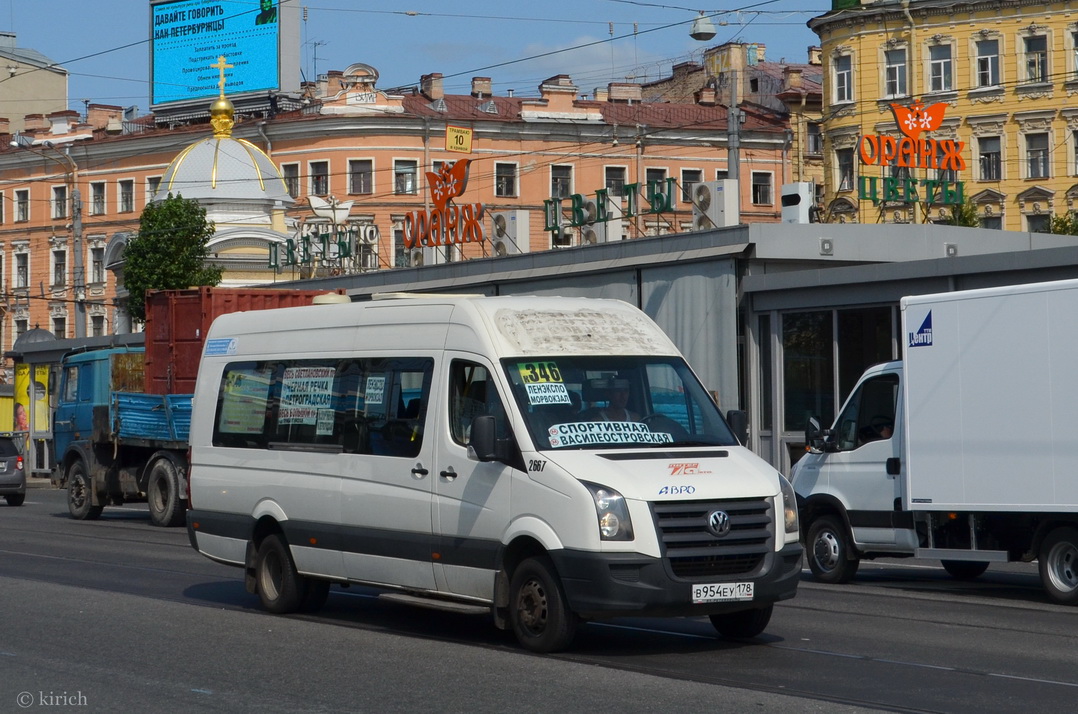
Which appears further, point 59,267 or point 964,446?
point 59,267

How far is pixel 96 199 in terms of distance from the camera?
7775 cm

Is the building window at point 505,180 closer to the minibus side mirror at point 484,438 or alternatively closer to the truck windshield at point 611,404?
the truck windshield at point 611,404

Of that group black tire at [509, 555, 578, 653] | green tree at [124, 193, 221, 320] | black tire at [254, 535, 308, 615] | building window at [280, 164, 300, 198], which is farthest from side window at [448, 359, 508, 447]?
building window at [280, 164, 300, 198]

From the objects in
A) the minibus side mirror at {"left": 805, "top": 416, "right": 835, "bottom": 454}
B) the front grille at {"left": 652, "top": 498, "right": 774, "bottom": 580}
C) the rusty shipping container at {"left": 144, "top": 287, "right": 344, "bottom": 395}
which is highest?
the rusty shipping container at {"left": 144, "top": 287, "right": 344, "bottom": 395}

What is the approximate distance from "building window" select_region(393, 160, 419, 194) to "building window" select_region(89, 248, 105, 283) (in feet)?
53.7

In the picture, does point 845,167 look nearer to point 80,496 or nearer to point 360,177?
point 360,177

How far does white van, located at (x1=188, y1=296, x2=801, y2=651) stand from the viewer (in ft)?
31.7

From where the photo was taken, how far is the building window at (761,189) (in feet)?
246

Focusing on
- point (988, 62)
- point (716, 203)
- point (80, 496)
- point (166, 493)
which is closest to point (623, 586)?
point (166, 493)

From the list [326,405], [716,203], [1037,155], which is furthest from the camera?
[1037,155]

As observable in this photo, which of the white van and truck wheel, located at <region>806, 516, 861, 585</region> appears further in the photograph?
truck wheel, located at <region>806, 516, 861, 585</region>

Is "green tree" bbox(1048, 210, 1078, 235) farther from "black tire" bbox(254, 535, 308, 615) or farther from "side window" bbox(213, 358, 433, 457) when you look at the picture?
"black tire" bbox(254, 535, 308, 615)

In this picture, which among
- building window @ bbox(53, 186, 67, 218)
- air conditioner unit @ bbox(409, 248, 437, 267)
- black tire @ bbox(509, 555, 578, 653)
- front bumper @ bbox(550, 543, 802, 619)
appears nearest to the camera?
front bumper @ bbox(550, 543, 802, 619)

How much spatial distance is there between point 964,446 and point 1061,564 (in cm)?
133
